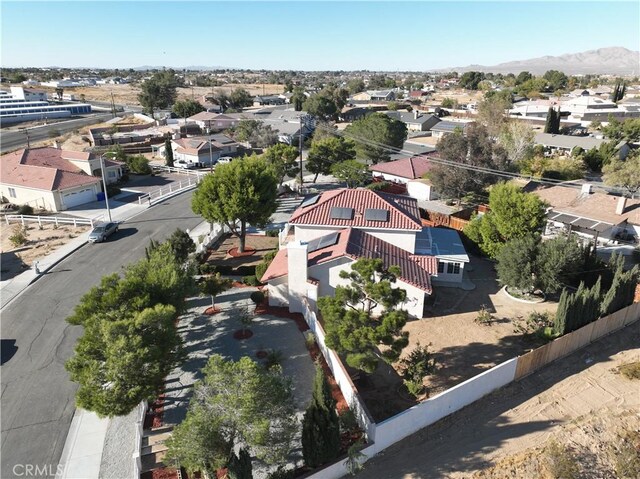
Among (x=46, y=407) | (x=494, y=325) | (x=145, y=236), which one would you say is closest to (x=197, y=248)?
(x=145, y=236)

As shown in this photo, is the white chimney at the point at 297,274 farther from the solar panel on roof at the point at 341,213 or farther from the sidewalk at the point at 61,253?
the sidewalk at the point at 61,253

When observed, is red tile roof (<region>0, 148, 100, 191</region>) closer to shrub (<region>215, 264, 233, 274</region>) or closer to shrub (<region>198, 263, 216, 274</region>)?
shrub (<region>198, 263, 216, 274</region>)

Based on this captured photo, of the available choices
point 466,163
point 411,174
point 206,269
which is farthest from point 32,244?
point 466,163

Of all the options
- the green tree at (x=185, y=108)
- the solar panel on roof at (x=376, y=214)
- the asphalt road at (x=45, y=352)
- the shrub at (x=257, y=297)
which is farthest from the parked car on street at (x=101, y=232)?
the green tree at (x=185, y=108)

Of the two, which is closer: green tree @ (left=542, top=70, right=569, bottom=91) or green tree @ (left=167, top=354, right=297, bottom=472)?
green tree @ (left=167, top=354, right=297, bottom=472)

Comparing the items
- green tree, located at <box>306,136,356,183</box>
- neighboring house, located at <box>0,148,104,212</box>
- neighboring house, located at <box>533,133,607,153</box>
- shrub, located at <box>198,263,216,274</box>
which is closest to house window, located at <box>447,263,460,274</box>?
shrub, located at <box>198,263,216,274</box>

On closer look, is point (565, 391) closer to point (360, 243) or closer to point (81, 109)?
point (360, 243)
